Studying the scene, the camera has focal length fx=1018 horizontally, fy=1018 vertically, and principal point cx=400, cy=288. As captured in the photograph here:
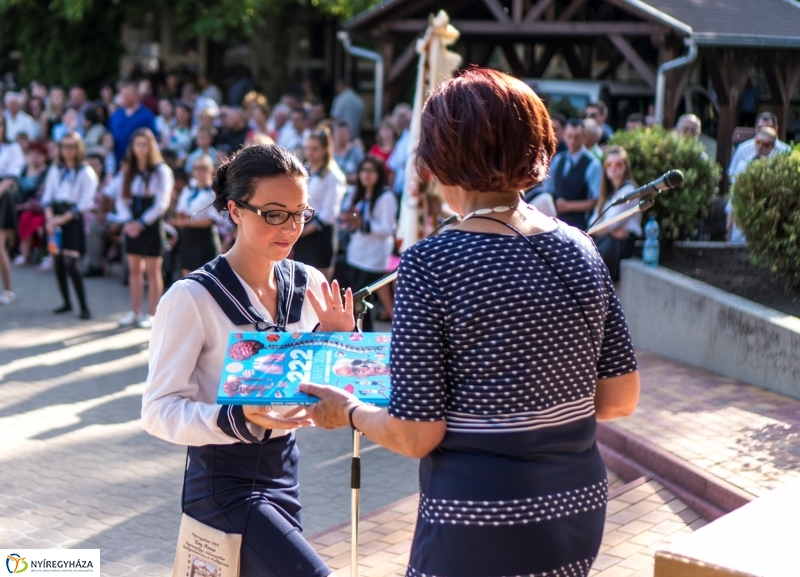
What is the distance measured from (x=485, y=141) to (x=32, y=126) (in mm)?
16659

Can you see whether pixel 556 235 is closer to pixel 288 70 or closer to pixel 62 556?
pixel 62 556

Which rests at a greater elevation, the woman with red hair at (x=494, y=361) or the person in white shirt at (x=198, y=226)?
the woman with red hair at (x=494, y=361)

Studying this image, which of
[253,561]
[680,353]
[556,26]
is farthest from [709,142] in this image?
[253,561]

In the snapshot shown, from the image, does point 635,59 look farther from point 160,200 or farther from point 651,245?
point 160,200

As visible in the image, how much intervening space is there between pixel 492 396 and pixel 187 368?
1.14 meters

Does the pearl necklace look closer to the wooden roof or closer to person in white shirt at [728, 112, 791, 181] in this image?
person in white shirt at [728, 112, 791, 181]

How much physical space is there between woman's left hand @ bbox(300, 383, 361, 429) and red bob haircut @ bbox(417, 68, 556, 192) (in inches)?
23.6

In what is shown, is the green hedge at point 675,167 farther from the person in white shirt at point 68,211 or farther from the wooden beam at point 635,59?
the person in white shirt at point 68,211

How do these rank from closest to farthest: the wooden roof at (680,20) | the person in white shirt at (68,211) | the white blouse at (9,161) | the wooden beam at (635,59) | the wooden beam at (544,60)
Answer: the person in white shirt at (68,211)
the white blouse at (9,161)
the wooden roof at (680,20)
the wooden beam at (635,59)
the wooden beam at (544,60)

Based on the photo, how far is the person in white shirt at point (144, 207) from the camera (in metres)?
10.8

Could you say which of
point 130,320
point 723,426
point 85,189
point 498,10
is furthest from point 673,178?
point 498,10

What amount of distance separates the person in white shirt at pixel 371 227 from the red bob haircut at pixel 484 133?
26.4ft

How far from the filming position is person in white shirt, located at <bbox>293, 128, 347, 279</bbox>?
33.2 ft

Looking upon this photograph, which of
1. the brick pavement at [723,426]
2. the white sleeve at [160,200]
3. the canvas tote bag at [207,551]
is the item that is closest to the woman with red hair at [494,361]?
the canvas tote bag at [207,551]
